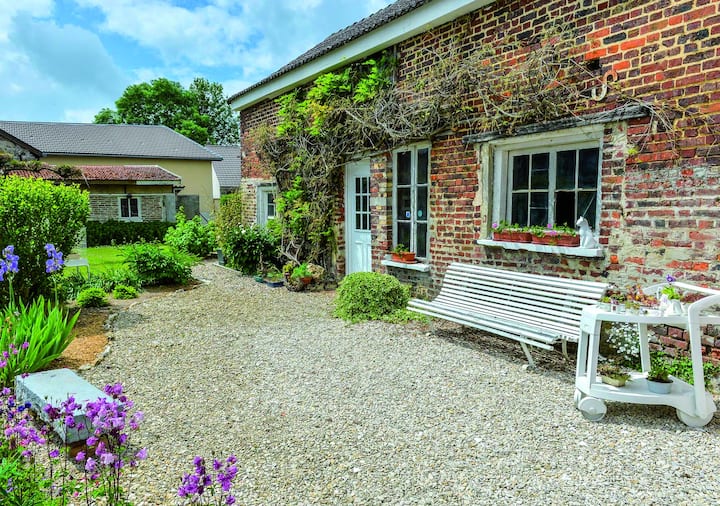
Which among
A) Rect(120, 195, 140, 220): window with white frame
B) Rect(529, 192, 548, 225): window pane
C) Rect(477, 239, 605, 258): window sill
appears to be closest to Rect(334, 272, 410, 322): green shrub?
Rect(477, 239, 605, 258): window sill

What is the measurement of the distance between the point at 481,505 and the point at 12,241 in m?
6.57

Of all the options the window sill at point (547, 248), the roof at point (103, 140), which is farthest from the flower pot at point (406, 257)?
the roof at point (103, 140)

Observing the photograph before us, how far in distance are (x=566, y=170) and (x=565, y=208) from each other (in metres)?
0.45

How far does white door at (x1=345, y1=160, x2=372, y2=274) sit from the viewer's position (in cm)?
921

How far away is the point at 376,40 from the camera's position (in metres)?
7.91

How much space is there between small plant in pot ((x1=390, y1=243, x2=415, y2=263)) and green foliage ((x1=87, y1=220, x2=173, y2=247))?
49.8 feet

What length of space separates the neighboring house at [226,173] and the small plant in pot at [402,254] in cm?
2710

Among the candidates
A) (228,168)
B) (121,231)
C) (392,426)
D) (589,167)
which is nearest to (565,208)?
(589,167)

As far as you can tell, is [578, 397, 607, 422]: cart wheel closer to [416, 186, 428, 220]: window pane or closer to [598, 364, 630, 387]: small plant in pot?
[598, 364, 630, 387]: small plant in pot

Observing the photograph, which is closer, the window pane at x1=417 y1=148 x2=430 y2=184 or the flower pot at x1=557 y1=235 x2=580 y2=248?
the flower pot at x1=557 y1=235 x2=580 y2=248

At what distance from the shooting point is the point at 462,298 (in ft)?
20.4

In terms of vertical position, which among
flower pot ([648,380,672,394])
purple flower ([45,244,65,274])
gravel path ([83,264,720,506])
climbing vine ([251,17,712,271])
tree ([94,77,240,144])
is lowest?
gravel path ([83,264,720,506])

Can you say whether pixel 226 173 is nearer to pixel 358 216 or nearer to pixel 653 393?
pixel 358 216

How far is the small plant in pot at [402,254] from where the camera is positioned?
307 inches
